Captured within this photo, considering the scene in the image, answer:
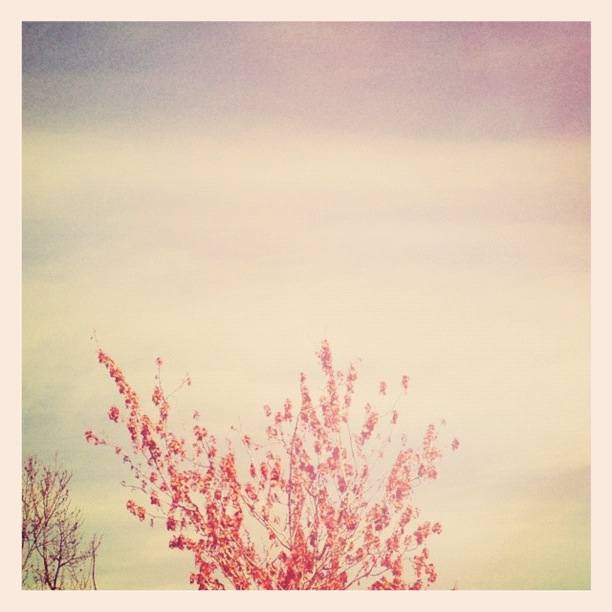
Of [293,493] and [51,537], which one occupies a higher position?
[293,493]

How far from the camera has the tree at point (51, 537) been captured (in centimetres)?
412

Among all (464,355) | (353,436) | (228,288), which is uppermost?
(228,288)

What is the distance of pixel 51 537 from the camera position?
413 centimetres

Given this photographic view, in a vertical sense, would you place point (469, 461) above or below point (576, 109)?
below

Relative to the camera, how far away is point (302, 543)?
410 centimetres

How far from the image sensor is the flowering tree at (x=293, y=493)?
13.5 feet

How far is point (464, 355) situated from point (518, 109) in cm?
118

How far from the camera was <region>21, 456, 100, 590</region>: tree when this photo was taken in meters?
4.12

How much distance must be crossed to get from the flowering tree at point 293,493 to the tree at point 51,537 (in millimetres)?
261

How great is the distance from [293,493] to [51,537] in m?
1.12

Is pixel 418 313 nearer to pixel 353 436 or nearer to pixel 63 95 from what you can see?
pixel 353 436

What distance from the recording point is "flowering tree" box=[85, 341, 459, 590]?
13.5 feet

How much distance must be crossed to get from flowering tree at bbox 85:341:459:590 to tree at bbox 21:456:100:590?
261 millimetres

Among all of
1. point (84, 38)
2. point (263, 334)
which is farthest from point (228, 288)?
point (84, 38)
